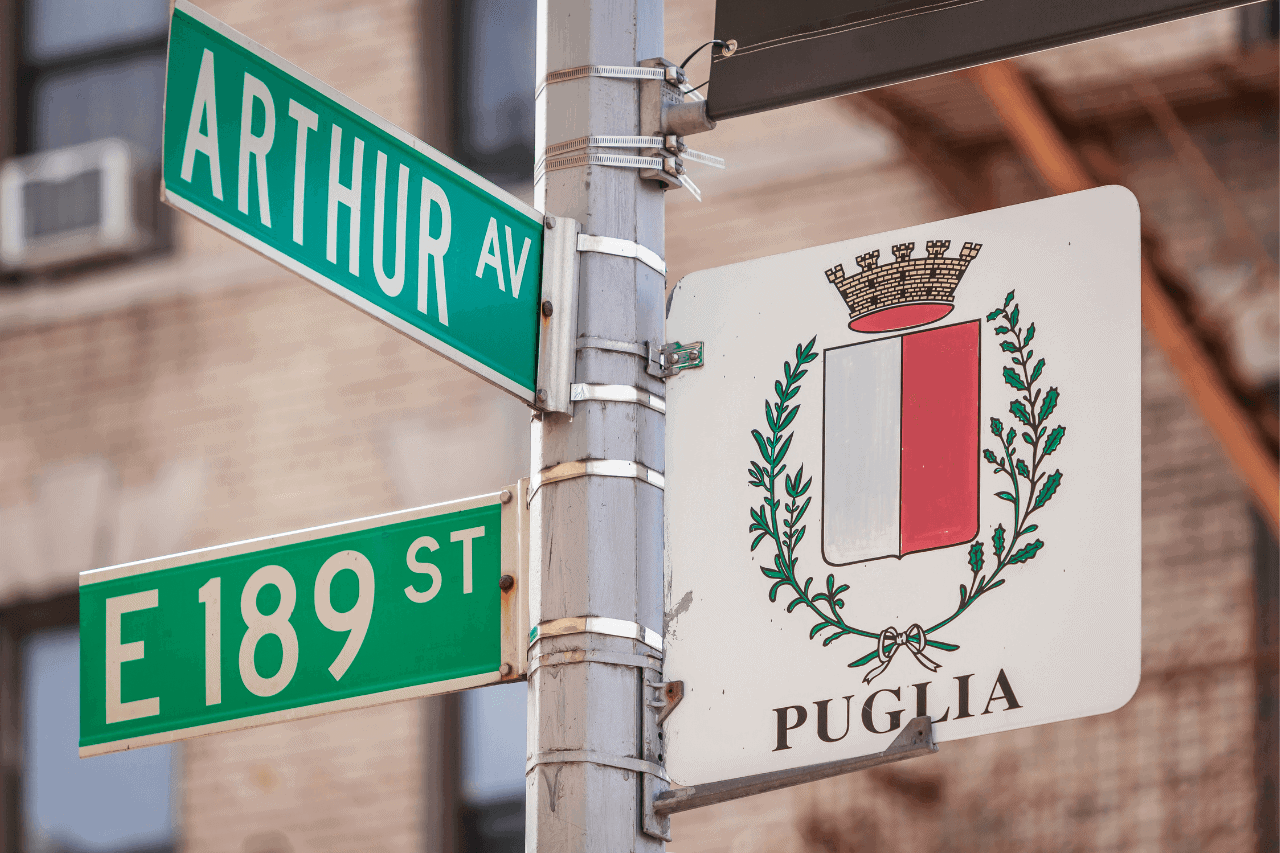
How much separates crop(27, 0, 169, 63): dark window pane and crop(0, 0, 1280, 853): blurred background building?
2 centimetres

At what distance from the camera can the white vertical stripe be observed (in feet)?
9.23

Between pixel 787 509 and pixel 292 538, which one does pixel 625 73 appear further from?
pixel 292 538

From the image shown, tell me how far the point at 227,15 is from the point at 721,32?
7.40 meters

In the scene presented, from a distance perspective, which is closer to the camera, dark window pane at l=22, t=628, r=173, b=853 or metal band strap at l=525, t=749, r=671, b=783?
metal band strap at l=525, t=749, r=671, b=783

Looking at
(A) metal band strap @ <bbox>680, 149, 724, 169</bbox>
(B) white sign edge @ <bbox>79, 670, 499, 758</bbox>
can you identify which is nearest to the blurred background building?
(A) metal band strap @ <bbox>680, 149, 724, 169</bbox>

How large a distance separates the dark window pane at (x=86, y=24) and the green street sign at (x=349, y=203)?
800cm

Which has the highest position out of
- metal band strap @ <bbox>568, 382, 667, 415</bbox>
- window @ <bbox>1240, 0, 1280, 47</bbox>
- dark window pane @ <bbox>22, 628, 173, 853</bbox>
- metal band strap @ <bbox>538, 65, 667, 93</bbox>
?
window @ <bbox>1240, 0, 1280, 47</bbox>

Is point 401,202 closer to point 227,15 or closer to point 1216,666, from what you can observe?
point 1216,666

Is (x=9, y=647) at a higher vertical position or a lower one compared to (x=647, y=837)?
higher

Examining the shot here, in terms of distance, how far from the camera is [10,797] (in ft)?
32.4

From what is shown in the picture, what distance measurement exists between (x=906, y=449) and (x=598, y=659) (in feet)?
1.75

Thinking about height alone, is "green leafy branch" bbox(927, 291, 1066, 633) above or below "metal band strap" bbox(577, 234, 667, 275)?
below

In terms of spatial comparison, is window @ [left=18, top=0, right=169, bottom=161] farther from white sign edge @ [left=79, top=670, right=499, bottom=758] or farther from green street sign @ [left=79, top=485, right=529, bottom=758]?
white sign edge @ [left=79, top=670, right=499, bottom=758]

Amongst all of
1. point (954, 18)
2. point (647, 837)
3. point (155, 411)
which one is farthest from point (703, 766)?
point (155, 411)
